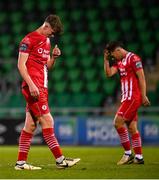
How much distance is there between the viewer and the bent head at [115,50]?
32.4ft

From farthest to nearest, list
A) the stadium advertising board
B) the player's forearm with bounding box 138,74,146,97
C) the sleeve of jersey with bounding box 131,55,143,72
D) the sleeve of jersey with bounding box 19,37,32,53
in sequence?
the stadium advertising board
the sleeve of jersey with bounding box 131,55,143,72
the player's forearm with bounding box 138,74,146,97
the sleeve of jersey with bounding box 19,37,32,53

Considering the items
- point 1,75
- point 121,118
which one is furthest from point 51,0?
point 121,118

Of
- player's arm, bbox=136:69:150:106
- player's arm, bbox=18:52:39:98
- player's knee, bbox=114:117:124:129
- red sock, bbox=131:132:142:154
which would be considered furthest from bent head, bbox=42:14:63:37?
red sock, bbox=131:132:142:154

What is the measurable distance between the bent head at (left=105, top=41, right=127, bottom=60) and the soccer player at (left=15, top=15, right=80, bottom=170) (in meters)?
1.52

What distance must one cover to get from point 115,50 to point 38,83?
6.22 ft

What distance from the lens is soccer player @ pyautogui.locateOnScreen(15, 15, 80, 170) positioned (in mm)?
8352

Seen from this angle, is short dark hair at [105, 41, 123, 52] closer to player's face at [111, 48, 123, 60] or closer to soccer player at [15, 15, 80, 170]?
player's face at [111, 48, 123, 60]

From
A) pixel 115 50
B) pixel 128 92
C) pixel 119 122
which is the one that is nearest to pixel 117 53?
pixel 115 50

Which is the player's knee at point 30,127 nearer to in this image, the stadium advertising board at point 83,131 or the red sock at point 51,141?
the red sock at point 51,141

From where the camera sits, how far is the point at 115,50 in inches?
391

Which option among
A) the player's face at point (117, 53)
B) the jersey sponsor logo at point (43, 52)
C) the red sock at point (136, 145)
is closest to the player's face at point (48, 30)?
the jersey sponsor logo at point (43, 52)

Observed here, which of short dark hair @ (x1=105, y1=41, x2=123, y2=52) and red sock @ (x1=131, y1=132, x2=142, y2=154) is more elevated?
short dark hair @ (x1=105, y1=41, x2=123, y2=52)

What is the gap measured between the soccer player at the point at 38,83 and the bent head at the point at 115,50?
59.7 inches

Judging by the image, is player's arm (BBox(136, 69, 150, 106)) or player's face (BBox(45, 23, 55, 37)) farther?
player's arm (BBox(136, 69, 150, 106))
